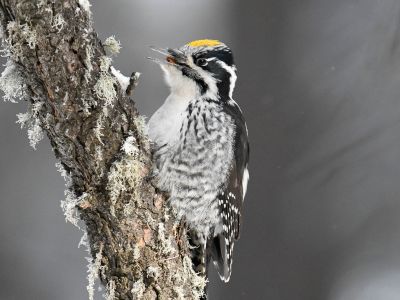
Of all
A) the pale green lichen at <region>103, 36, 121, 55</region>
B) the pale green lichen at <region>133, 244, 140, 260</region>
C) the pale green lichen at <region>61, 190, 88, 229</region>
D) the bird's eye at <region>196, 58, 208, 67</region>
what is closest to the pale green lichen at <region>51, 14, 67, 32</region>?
the pale green lichen at <region>103, 36, 121, 55</region>

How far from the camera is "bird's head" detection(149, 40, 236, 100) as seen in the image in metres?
3.31

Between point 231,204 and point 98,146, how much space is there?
3.68ft

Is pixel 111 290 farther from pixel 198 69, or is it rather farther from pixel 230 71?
pixel 230 71

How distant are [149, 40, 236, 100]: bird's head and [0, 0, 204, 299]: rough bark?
663 mm

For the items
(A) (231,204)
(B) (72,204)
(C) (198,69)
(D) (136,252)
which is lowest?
(D) (136,252)

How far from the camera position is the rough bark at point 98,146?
2.25 m

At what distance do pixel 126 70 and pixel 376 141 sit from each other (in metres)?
2.86

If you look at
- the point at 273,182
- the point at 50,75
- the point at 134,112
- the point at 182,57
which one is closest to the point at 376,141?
the point at 273,182

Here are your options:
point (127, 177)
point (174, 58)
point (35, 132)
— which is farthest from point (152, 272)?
point (174, 58)

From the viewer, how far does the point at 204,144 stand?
10.5 ft

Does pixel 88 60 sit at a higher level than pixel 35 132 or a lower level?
higher

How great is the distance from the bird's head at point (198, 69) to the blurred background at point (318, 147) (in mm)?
657

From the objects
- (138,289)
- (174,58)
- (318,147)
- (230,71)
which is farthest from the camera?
(318,147)

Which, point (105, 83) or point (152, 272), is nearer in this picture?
point (105, 83)
